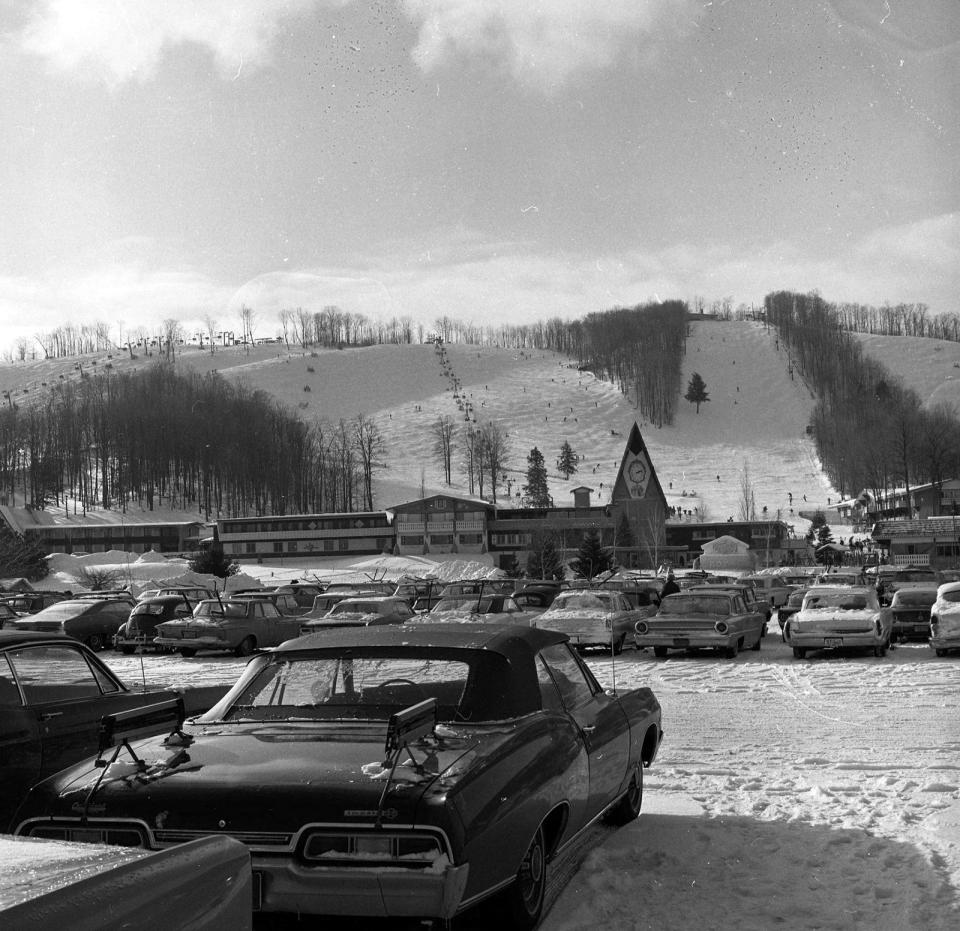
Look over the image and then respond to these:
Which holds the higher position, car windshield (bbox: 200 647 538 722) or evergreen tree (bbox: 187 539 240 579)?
car windshield (bbox: 200 647 538 722)

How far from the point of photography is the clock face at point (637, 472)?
112 m

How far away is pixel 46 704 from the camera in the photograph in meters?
6.76

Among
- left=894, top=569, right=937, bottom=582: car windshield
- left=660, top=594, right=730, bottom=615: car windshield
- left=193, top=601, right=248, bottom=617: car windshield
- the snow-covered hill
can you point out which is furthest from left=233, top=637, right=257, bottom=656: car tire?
the snow-covered hill

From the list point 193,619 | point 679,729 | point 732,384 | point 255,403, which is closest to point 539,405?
point 732,384

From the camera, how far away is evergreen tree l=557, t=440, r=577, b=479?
146500mm

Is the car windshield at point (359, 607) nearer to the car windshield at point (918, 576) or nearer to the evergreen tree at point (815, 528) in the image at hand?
the car windshield at point (918, 576)

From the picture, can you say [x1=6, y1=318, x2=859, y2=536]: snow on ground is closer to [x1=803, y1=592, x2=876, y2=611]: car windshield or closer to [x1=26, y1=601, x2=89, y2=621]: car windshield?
[x1=26, y1=601, x2=89, y2=621]: car windshield

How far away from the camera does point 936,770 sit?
9180 millimetres

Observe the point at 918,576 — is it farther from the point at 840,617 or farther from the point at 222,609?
the point at 222,609

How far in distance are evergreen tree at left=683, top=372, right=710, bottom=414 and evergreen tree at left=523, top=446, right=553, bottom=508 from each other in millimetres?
53139

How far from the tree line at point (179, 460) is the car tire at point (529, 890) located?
125862 mm

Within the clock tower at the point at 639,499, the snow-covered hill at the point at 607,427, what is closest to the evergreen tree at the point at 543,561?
the clock tower at the point at 639,499

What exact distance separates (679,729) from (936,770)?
3.23 meters

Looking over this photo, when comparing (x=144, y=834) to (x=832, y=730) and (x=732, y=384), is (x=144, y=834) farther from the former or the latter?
(x=732, y=384)
